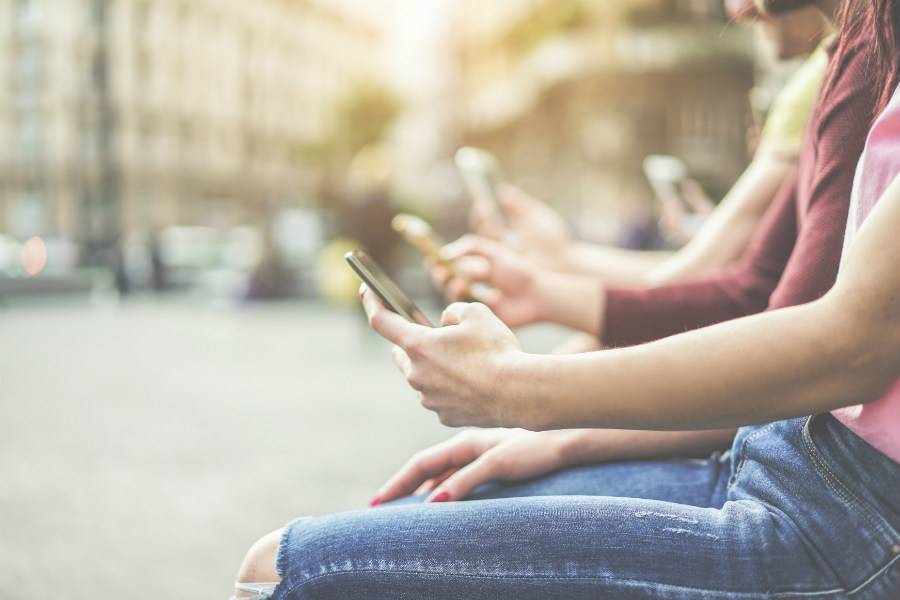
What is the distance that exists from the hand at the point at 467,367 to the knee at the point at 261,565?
0.92 ft

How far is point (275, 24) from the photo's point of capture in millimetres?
45375

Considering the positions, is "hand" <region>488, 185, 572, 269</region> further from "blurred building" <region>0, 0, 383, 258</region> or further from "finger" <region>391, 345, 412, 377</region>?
"blurred building" <region>0, 0, 383, 258</region>

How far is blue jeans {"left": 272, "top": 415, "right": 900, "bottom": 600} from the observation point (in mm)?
996

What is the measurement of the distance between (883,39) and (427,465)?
91 centimetres

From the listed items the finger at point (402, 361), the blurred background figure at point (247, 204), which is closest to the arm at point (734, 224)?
the blurred background figure at point (247, 204)

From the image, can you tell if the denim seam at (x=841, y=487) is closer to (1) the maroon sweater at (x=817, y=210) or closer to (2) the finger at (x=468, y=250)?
(1) the maroon sweater at (x=817, y=210)

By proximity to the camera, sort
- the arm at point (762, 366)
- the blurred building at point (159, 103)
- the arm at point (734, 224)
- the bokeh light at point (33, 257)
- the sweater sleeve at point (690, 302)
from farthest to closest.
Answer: the blurred building at point (159, 103)
the bokeh light at point (33, 257)
the arm at point (734, 224)
the sweater sleeve at point (690, 302)
the arm at point (762, 366)

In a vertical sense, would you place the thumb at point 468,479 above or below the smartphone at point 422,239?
below

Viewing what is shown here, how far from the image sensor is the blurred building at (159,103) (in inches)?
968

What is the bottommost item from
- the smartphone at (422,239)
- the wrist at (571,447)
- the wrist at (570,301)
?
the wrist at (571,447)

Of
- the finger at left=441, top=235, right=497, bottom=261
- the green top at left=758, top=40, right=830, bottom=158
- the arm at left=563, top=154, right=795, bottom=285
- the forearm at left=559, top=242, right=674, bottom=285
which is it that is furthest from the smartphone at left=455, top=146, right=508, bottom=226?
the green top at left=758, top=40, right=830, bottom=158

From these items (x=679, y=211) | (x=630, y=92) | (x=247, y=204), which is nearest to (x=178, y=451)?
(x=679, y=211)

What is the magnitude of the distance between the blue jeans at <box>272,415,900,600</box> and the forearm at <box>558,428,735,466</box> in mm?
288

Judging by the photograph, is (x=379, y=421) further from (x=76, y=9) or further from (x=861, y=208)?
(x=76, y=9)
